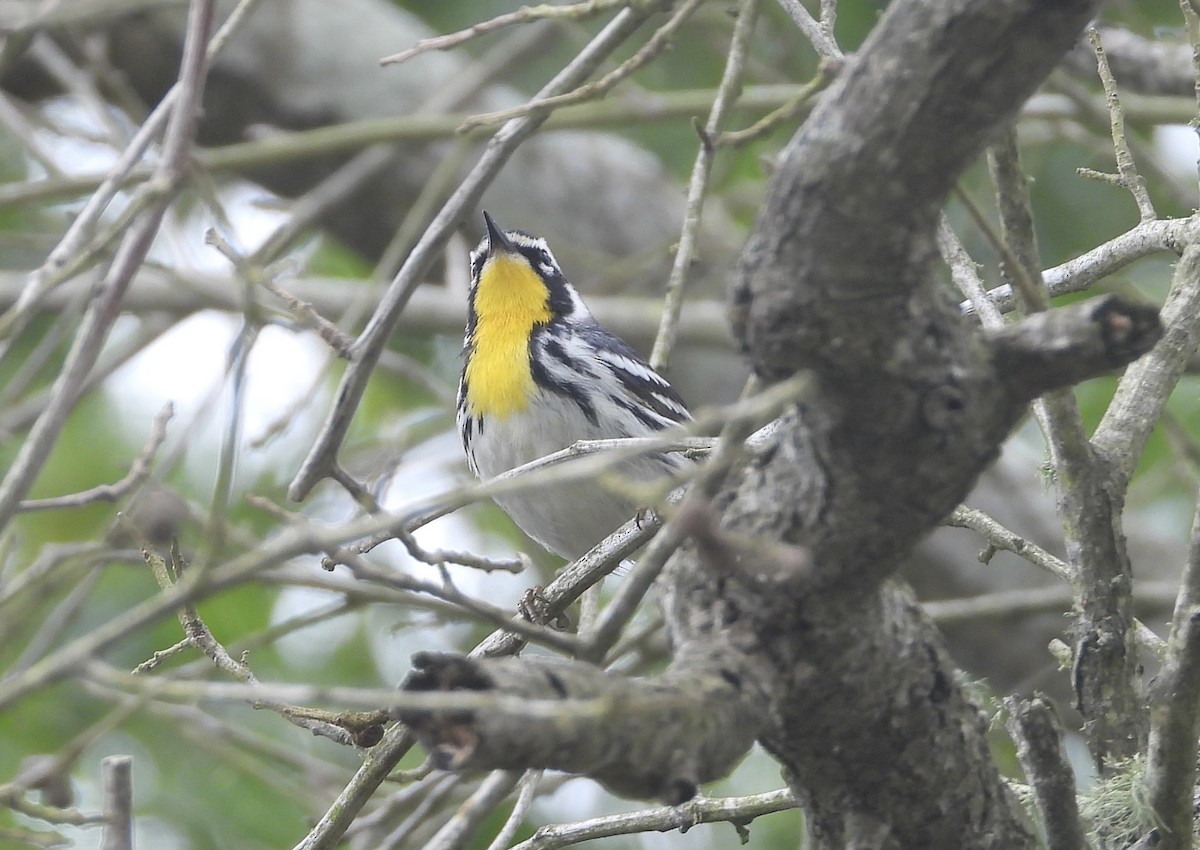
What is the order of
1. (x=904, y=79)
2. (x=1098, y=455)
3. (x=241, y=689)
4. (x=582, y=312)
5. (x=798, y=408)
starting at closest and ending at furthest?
(x=904, y=79), (x=241, y=689), (x=798, y=408), (x=1098, y=455), (x=582, y=312)

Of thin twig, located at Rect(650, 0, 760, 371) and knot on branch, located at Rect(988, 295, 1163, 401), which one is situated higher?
thin twig, located at Rect(650, 0, 760, 371)

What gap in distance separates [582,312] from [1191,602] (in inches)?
167

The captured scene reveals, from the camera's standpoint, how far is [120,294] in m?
2.20

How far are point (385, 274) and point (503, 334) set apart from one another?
1.04 m

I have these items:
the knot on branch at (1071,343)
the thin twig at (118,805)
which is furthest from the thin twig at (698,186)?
the thin twig at (118,805)

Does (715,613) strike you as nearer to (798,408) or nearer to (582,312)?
(798,408)

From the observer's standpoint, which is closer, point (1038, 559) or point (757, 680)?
point (757, 680)

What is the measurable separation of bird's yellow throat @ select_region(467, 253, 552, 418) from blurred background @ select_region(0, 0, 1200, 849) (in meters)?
0.21

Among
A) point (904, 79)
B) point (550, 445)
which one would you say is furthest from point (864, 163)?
point (550, 445)

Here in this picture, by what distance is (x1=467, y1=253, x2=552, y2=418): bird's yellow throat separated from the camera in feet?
16.8

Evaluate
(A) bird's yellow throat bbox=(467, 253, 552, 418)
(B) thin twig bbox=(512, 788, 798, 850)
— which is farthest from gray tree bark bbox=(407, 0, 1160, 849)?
(A) bird's yellow throat bbox=(467, 253, 552, 418)

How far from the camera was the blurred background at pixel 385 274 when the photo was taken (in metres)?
5.12

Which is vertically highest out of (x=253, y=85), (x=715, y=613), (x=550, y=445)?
(x=253, y=85)

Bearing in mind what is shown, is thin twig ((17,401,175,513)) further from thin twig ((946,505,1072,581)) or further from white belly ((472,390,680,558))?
white belly ((472,390,680,558))
